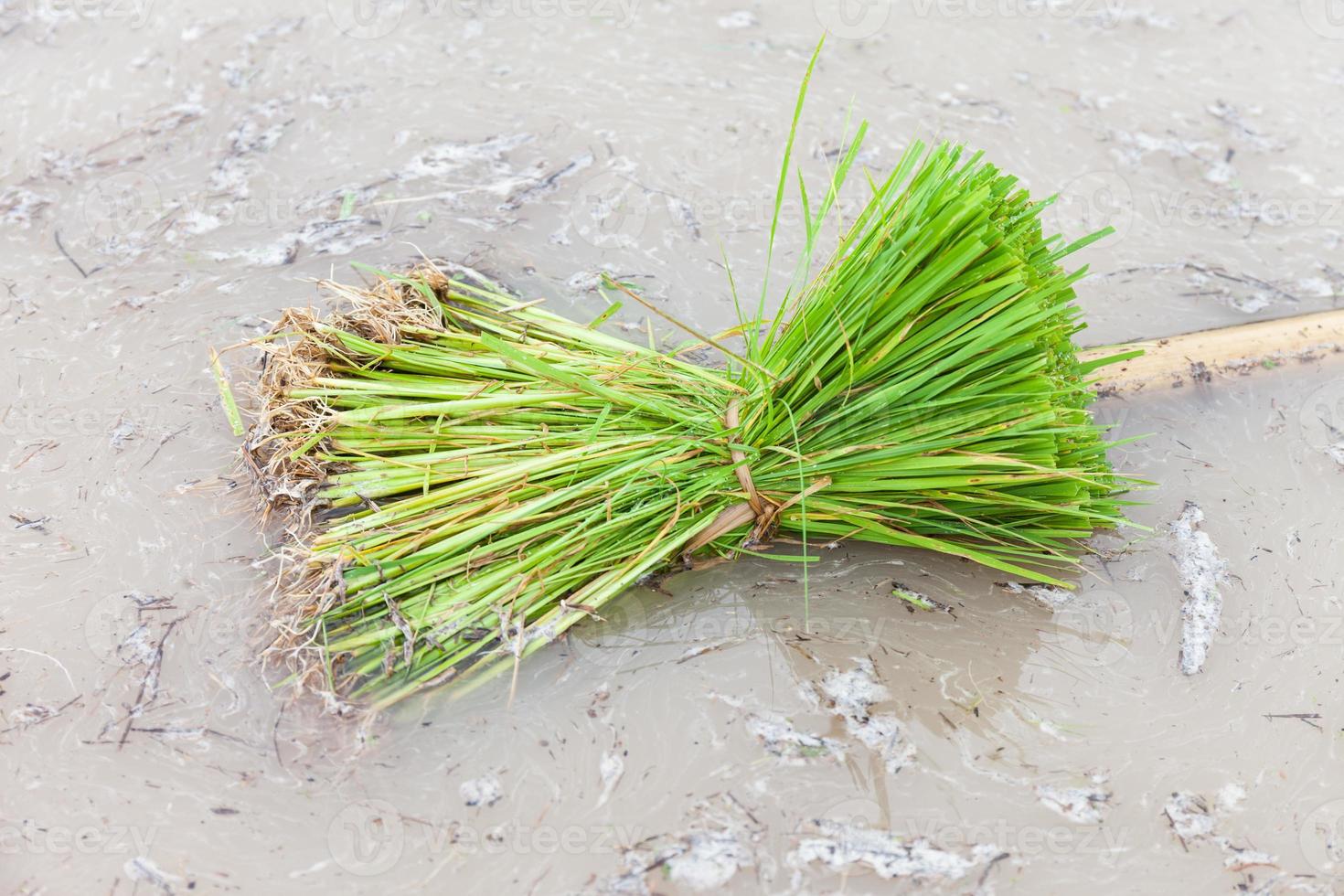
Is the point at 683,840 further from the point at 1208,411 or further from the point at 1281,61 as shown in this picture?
the point at 1281,61

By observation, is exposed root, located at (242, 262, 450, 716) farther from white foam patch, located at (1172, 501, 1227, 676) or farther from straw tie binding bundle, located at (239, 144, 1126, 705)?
white foam patch, located at (1172, 501, 1227, 676)

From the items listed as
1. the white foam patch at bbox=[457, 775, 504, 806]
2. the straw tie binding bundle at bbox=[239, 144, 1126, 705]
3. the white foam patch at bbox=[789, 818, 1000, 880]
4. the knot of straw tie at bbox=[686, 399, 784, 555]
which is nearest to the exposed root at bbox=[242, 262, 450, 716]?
the straw tie binding bundle at bbox=[239, 144, 1126, 705]

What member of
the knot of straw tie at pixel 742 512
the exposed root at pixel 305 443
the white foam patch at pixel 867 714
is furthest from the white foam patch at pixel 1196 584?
the exposed root at pixel 305 443

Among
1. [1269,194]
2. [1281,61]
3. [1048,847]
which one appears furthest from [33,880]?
[1281,61]

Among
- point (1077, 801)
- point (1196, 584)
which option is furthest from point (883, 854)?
point (1196, 584)

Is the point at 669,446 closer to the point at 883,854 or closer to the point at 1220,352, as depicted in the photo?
the point at 883,854
